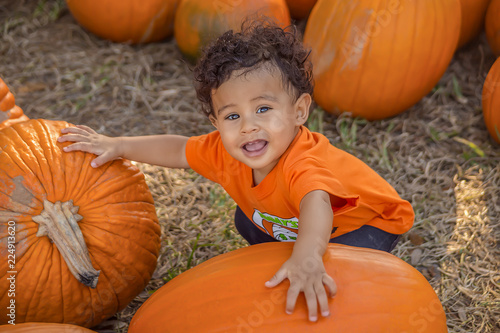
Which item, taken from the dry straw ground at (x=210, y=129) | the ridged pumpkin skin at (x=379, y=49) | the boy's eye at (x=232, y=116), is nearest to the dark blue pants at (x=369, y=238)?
the dry straw ground at (x=210, y=129)

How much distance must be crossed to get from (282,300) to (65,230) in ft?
2.76

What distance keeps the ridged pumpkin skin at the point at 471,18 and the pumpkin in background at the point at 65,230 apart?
247 cm

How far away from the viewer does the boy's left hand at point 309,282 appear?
1538 millimetres

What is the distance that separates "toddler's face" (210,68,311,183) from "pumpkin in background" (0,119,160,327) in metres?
0.54

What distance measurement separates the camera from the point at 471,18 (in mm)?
3465

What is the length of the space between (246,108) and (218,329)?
2.42 feet

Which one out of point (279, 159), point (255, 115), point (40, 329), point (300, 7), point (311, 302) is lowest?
point (40, 329)

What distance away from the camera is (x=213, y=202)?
287 cm

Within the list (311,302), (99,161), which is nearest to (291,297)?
(311,302)

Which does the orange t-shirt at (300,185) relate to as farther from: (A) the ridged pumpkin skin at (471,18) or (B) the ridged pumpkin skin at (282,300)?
(A) the ridged pumpkin skin at (471,18)

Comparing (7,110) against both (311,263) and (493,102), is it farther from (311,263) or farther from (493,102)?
(493,102)

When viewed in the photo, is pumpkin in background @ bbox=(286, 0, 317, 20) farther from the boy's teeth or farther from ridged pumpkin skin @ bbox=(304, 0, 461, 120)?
the boy's teeth

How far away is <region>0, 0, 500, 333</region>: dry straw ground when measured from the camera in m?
2.50

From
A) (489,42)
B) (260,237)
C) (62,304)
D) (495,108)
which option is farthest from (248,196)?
(489,42)
